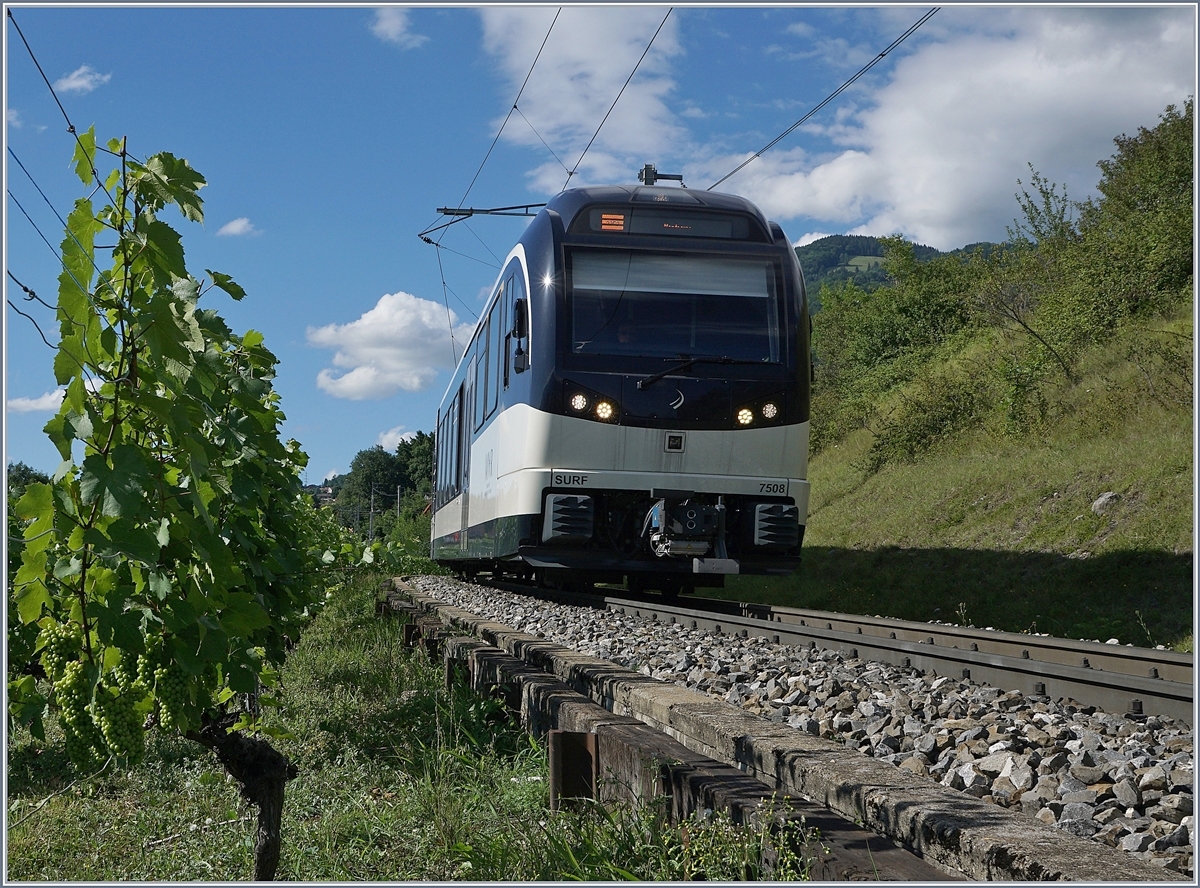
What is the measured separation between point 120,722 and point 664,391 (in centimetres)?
760

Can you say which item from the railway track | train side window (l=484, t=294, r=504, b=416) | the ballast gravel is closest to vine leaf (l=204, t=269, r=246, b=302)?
the ballast gravel

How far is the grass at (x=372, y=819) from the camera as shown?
2975mm

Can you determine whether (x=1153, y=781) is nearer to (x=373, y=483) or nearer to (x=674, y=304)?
(x=674, y=304)

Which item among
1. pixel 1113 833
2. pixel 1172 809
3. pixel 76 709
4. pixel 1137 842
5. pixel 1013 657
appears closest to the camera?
pixel 76 709

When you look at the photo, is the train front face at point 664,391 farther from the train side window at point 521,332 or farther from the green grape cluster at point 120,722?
the green grape cluster at point 120,722

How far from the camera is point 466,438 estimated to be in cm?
1582

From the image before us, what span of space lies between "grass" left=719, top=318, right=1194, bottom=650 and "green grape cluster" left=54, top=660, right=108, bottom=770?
831 centimetres

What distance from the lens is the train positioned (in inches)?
388

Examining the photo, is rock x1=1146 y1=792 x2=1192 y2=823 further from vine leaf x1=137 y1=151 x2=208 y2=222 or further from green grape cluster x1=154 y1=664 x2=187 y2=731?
vine leaf x1=137 y1=151 x2=208 y2=222

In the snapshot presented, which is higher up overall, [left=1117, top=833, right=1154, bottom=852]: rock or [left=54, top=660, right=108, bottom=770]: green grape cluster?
[left=54, top=660, right=108, bottom=770]: green grape cluster

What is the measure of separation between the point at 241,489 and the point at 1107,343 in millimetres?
22168

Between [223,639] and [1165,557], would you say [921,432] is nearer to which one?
[1165,557]

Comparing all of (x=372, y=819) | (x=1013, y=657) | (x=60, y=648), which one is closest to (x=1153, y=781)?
(x=1013, y=657)

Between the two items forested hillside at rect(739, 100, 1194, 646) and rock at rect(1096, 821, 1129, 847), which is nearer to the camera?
rock at rect(1096, 821, 1129, 847)
